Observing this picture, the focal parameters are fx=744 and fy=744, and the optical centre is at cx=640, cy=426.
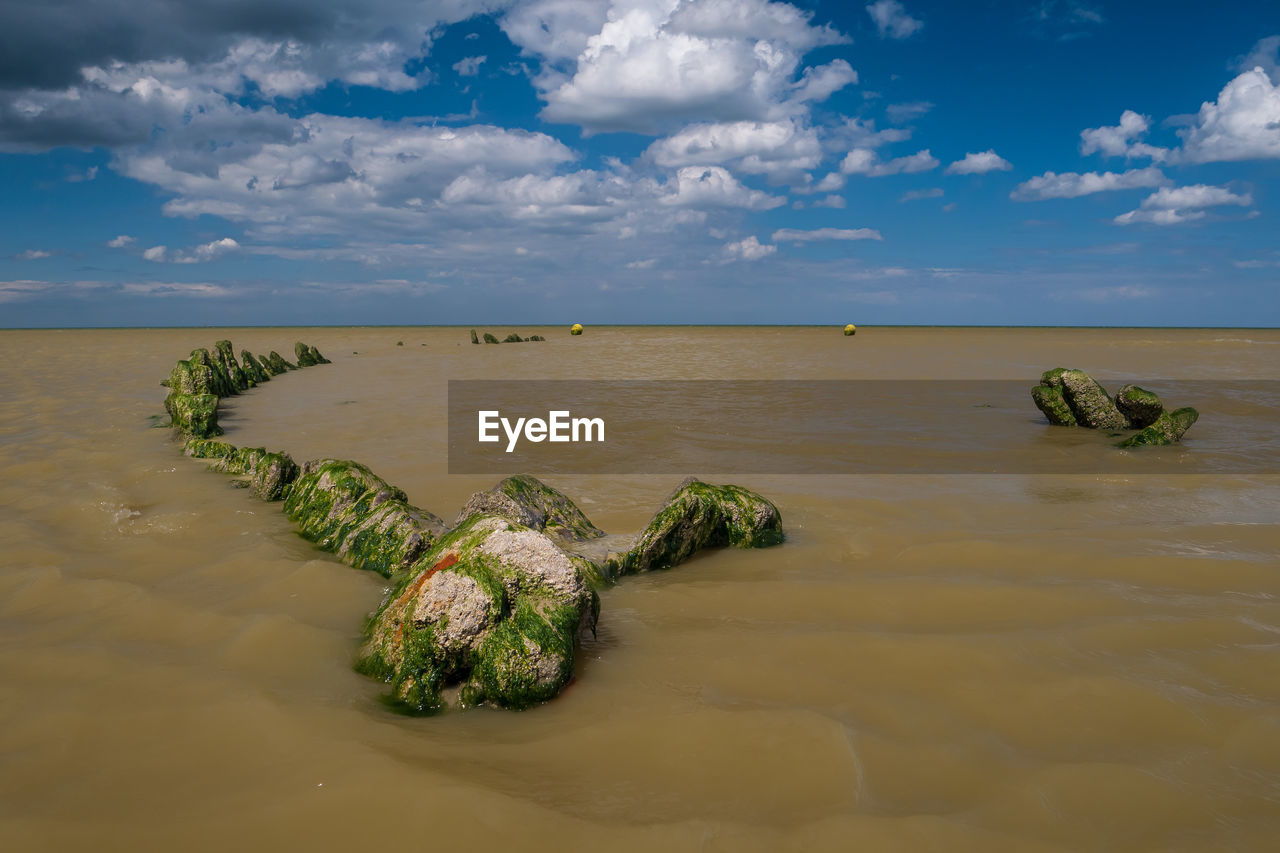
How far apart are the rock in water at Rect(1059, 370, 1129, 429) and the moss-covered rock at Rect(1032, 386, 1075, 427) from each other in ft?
0.41

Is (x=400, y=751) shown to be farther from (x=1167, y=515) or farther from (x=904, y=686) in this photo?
(x=1167, y=515)

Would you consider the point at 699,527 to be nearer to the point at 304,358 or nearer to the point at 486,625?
the point at 486,625

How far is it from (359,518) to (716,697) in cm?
342

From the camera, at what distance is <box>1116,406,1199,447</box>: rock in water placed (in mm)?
9805

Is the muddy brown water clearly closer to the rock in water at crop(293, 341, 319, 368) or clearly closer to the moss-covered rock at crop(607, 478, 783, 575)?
the moss-covered rock at crop(607, 478, 783, 575)

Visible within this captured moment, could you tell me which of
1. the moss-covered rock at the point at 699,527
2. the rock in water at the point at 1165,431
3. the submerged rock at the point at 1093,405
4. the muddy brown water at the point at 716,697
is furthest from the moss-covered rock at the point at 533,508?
the submerged rock at the point at 1093,405

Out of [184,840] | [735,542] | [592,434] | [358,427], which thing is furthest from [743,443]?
[184,840]

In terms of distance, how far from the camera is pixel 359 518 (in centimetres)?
567

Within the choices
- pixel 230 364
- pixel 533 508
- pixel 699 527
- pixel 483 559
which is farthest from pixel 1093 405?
pixel 230 364

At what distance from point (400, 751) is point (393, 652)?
2.29 ft

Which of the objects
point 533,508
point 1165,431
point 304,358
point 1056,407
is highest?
point 304,358

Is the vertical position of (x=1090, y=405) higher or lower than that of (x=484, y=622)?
higher

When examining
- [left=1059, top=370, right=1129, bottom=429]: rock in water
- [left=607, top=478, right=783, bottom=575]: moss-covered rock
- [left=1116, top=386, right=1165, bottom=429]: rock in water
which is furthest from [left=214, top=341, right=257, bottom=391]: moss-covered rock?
[left=1116, top=386, right=1165, bottom=429]: rock in water

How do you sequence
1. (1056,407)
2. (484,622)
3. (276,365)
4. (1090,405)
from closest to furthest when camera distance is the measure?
1. (484,622)
2. (1090,405)
3. (1056,407)
4. (276,365)
